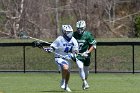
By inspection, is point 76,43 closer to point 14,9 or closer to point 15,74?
point 15,74

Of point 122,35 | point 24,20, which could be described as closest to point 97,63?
point 24,20

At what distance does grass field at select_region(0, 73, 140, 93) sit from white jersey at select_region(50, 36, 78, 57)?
3.95 ft

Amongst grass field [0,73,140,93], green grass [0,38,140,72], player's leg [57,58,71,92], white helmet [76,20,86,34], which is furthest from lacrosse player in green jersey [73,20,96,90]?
green grass [0,38,140,72]

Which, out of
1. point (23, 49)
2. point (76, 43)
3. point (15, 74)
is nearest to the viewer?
point (76, 43)

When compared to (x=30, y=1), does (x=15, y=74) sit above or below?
below

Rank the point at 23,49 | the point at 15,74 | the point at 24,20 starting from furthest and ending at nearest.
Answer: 1. the point at 24,20
2. the point at 23,49
3. the point at 15,74

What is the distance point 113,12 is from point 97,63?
17504 mm

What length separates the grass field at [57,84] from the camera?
2006 centimetres

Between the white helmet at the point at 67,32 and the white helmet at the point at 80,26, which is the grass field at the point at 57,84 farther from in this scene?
the white helmet at the point at 80,26

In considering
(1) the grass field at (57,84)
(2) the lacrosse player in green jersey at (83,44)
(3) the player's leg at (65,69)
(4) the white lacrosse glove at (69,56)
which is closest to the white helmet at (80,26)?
(2) the lacrosse player in green jersey at (83,44)

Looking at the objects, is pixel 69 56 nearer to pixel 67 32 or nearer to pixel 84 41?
pixel 67 32

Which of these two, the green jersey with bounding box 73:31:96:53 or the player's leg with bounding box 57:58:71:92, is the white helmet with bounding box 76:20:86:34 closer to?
the green jersey with bounding box 73:31:96:53

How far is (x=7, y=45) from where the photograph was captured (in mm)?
31672

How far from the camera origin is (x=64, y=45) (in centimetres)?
1911
